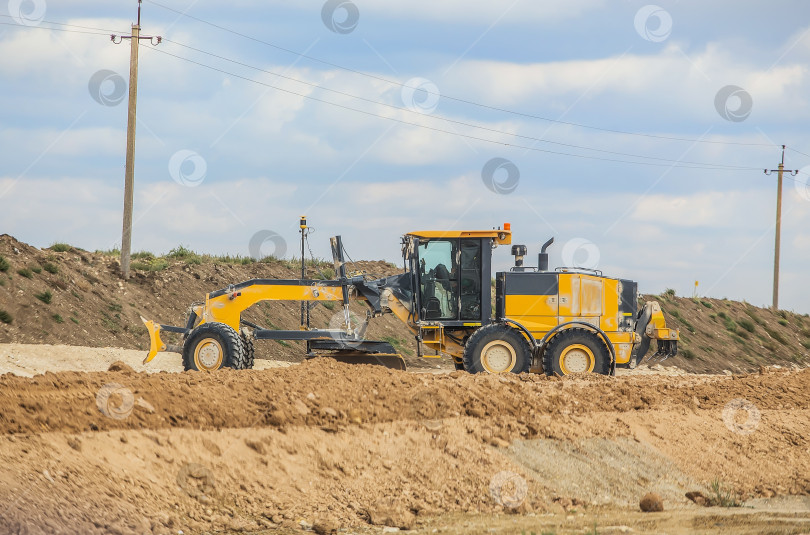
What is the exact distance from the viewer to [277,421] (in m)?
10.4

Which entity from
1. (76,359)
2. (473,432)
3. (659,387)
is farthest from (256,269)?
(473,432)

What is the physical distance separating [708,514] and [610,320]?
337 inches

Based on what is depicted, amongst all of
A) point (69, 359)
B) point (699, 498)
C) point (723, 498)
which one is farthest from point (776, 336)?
point (699, 498)

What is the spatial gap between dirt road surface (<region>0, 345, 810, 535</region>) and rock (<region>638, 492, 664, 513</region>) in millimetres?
270

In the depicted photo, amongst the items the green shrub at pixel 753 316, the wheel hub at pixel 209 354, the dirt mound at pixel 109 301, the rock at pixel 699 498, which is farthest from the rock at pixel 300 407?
the green shrub at pixel 753 316

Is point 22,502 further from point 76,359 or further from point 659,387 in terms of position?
point 76,359

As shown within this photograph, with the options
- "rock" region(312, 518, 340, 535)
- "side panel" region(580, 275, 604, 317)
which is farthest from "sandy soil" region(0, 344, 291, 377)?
"rock" region(312, 518, 340, 535)

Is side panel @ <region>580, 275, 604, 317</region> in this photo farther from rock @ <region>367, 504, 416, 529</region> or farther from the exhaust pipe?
rock @ <region>367, 504, 416, 529</region>

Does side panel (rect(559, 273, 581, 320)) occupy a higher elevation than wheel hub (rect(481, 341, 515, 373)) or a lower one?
higher

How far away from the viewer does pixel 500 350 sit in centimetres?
1719

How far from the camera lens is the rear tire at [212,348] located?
16.1 meters
